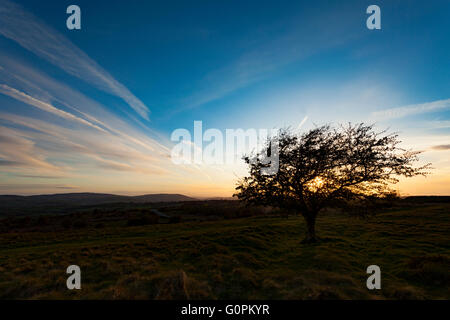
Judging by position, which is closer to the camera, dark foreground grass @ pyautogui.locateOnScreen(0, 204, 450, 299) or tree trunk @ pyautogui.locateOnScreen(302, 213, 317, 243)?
dark foreground grass @ pyautogui.locateOnScreen(0, 204, 450, 299)

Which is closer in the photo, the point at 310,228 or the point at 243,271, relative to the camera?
the point at 243,271

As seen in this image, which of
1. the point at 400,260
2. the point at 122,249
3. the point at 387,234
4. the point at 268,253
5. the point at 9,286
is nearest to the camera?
the point at 9,286

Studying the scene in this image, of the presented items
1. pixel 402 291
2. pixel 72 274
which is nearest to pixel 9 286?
pixel 72 274

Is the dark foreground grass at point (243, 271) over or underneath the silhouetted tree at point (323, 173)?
underneath

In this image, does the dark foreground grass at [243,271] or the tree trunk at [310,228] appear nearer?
the dark foreground grass at [243,271]

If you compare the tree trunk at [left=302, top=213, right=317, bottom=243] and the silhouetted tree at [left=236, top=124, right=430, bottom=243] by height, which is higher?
the silhouetted tree at [left=236, top=124, right=430, bottom=243]

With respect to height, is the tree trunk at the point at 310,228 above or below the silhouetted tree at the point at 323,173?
below

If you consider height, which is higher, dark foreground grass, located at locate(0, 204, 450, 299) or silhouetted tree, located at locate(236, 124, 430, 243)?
silhouetted tree, located at locate(236, 124, 430, 243)

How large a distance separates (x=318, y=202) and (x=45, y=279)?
2324 centimetres
